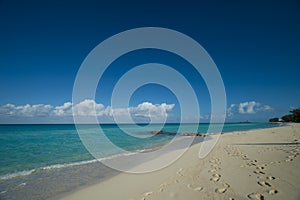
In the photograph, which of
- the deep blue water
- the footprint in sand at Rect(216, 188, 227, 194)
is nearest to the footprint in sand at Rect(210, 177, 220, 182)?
the footprint in sand at Rect(216, 188, 227, 194)

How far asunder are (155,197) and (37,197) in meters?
3.56

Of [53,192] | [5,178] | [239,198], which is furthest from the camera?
[5,178]

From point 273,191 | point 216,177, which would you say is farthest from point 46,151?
point 273,191

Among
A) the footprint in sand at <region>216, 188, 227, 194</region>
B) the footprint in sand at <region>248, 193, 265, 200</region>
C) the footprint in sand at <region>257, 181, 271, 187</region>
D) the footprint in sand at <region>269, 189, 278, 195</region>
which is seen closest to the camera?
the footprint in sand at <region>248, 193, 265, 200</region>

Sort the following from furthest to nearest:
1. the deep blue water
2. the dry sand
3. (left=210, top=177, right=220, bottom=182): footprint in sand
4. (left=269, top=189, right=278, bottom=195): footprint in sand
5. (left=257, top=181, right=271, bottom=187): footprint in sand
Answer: the deep blue water < (left=210, top=177, right=220, bottom=182): footprint in sand < (left=257, top=181, right=271, bottom=187): footprint in sand < the dry sand < (left=269, top=189, right=278, bottom=195): footprint in sand

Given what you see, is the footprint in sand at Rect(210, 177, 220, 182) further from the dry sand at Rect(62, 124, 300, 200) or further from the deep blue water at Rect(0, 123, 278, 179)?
the deep blue water at Rect(0, 123, 278, 179)

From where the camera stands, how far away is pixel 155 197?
4211 mm

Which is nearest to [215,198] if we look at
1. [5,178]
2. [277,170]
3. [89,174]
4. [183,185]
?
[183,185]

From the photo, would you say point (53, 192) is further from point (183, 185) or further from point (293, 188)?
point (293, 188)

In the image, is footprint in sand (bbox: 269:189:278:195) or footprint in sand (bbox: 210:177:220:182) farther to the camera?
footprint in sand (bbox: 210:177:220:182)

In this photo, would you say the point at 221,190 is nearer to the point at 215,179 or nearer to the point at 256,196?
the point at 256,196

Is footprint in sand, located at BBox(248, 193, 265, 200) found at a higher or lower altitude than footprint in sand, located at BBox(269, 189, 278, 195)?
lower

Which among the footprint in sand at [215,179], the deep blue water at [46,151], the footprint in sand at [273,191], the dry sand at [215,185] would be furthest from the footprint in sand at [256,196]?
the deep blue water at [46,151]

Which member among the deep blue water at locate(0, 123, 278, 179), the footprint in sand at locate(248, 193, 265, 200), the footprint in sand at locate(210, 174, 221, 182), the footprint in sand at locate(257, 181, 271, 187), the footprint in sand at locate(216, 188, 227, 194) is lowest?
the deep blue water at locate(0, 123, 278, 179)
